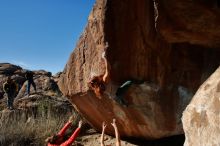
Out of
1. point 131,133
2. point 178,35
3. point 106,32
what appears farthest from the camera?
point 131,133

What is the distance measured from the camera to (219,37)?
862 centimetres

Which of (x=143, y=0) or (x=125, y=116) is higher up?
(x=143, y=0)

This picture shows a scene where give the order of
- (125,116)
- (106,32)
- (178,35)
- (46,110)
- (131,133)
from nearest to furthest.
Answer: (178,35) < (106,32) < (125,116) < (131,133) < (46,110)

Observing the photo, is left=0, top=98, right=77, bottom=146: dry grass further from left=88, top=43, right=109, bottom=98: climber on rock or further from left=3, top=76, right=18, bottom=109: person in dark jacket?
left=88, top=43, right=109, bottom=98: climber on rock

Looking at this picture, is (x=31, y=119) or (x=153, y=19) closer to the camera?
(x=153, y=19)

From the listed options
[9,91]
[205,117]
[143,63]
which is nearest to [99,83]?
[143,63]

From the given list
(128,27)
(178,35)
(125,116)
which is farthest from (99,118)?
(178,35)

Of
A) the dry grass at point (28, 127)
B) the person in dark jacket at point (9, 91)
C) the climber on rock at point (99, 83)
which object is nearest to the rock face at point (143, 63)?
the climber on rock at point (99, 83)

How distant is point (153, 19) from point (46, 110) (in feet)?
28.9

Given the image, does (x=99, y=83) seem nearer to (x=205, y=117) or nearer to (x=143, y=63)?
(x=143, y=63)

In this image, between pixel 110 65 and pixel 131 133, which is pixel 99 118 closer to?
pixel 131 133

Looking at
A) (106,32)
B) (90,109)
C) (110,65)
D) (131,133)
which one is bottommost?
(131,133)

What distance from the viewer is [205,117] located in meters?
4.97

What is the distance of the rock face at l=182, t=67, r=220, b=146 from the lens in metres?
4.77
